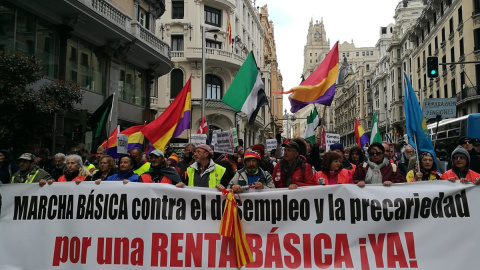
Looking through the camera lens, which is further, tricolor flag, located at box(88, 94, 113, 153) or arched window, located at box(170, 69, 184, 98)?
arched window, located at box(170, 69, 184, 98)

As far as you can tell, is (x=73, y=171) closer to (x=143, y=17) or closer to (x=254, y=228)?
(x=254, y=228)

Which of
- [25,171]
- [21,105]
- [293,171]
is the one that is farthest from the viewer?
[21,105]

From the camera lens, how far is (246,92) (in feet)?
28.8

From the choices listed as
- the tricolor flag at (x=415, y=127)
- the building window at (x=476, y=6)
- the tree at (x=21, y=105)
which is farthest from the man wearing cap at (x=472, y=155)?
the building window at (x=476, y=6)

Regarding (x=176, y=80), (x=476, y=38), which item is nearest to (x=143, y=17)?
(x=176, y=80)

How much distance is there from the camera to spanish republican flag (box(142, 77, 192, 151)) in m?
8.13

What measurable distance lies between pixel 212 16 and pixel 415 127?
1183 inches

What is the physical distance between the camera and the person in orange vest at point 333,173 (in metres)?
5.48

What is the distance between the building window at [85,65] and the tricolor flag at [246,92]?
949 centimetres

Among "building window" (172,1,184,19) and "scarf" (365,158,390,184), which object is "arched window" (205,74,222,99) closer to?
"building window" (172,1,184,19)

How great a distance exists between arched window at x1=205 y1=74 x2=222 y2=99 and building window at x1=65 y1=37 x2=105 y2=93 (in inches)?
619

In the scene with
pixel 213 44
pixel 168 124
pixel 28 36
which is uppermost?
pixel 213 44

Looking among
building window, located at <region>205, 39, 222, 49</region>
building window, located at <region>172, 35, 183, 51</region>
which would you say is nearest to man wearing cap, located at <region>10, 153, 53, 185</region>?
building window, located at <region>172, 35, 183, 51</region>

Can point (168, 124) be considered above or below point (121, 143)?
above
